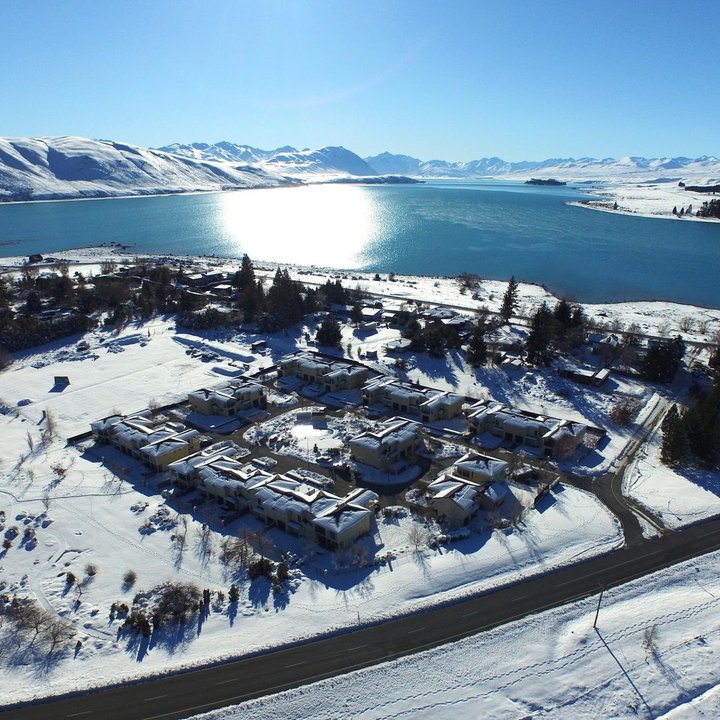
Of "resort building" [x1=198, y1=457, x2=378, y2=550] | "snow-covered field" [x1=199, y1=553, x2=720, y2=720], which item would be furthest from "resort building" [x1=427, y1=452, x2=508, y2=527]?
"snow-covered field" [x1=199, y1=553, x2=720, y2=720]

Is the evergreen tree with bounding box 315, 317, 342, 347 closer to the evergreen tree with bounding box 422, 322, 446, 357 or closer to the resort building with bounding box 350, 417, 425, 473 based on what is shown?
the evergreen tree with bounding box 422, 322, 446, 357

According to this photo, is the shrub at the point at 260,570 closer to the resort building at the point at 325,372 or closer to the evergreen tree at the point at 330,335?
the resort building at the point at 325,372

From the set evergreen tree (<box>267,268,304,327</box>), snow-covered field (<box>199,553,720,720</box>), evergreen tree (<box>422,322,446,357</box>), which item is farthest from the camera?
evergreen tree (<box>267,268,304,327</box>)

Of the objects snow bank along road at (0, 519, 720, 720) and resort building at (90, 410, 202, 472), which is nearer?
snow bank along road at (0, 519, 720, 720)

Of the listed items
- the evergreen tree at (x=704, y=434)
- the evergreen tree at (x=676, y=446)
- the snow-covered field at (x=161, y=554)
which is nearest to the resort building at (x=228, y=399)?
the snow-covered field at (x=161, y=554)

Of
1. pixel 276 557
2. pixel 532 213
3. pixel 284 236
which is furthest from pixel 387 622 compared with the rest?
pixel 532 213

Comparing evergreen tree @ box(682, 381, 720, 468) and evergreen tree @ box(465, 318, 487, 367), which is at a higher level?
evergreen tree @ box(682, 381, 720, 468)

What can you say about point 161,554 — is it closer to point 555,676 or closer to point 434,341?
point 555,676

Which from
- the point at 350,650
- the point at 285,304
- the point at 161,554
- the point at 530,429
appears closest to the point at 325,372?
the point at 530,429
